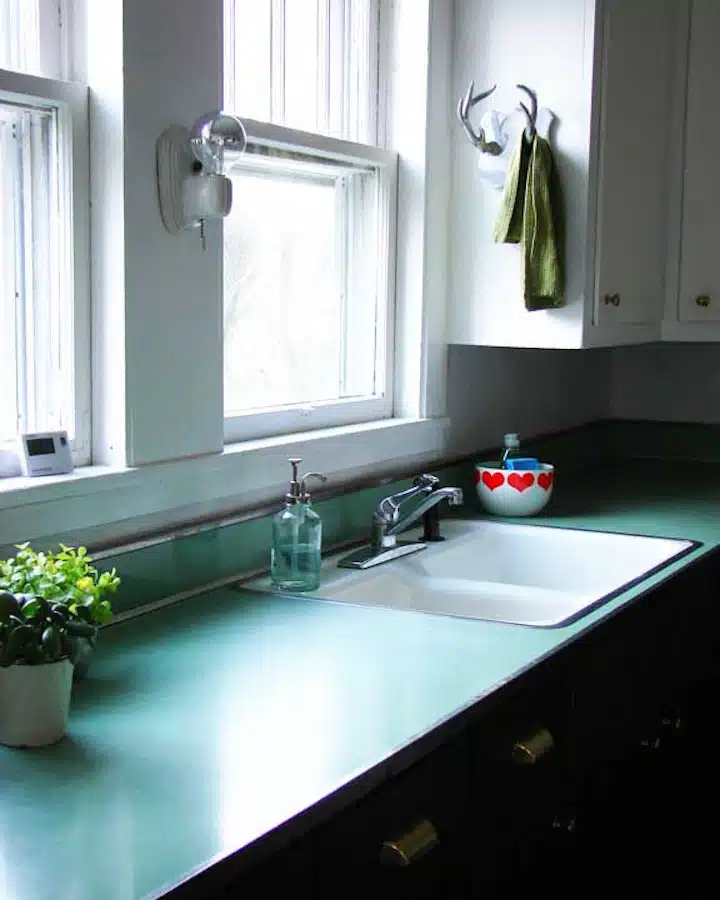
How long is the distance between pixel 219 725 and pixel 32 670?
0.23 m

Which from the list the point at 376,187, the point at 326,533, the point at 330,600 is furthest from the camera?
the point at 376,187

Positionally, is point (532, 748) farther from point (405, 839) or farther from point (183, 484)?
point (183, 484)

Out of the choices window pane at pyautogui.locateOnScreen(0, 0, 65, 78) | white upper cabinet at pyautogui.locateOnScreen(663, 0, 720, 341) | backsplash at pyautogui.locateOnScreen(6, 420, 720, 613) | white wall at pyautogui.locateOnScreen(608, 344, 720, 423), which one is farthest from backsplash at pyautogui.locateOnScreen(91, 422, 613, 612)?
white wall at pyautogui.locateOnScreen(608, 344, 720, 423)

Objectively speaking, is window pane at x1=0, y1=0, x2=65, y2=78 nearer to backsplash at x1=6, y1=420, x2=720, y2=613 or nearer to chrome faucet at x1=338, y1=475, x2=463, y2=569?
backsplash at x1=6, y1=420, x2=720, y2=613

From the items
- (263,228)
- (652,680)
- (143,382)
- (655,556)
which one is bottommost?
(652,680)

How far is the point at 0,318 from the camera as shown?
1885mm

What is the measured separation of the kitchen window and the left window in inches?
16.2

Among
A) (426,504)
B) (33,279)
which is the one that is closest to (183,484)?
(33,279)

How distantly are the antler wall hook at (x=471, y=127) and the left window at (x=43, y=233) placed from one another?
0.98 metres

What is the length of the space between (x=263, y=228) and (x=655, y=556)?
39.7 inches

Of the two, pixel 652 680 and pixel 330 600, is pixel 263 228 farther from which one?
pixel 652 680

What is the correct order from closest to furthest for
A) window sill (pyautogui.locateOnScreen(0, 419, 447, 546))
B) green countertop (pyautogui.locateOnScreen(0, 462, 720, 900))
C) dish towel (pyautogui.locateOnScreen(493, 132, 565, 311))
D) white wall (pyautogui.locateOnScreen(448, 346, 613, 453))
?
green countertop (pyautogui.locateOnScreen(0, 462, 720, 900)) < window sill (pyautogui.locateOnScreen(0, 419, 447, 546)) < dish towel (pyautogui.locateOnScreen(493, 132, 565, 311)) < white wall (pyautogui.locateOnScreen(448, 346, 613, 453))

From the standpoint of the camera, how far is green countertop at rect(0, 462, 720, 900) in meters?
1.13

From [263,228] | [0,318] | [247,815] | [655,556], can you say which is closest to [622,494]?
[655,556]
